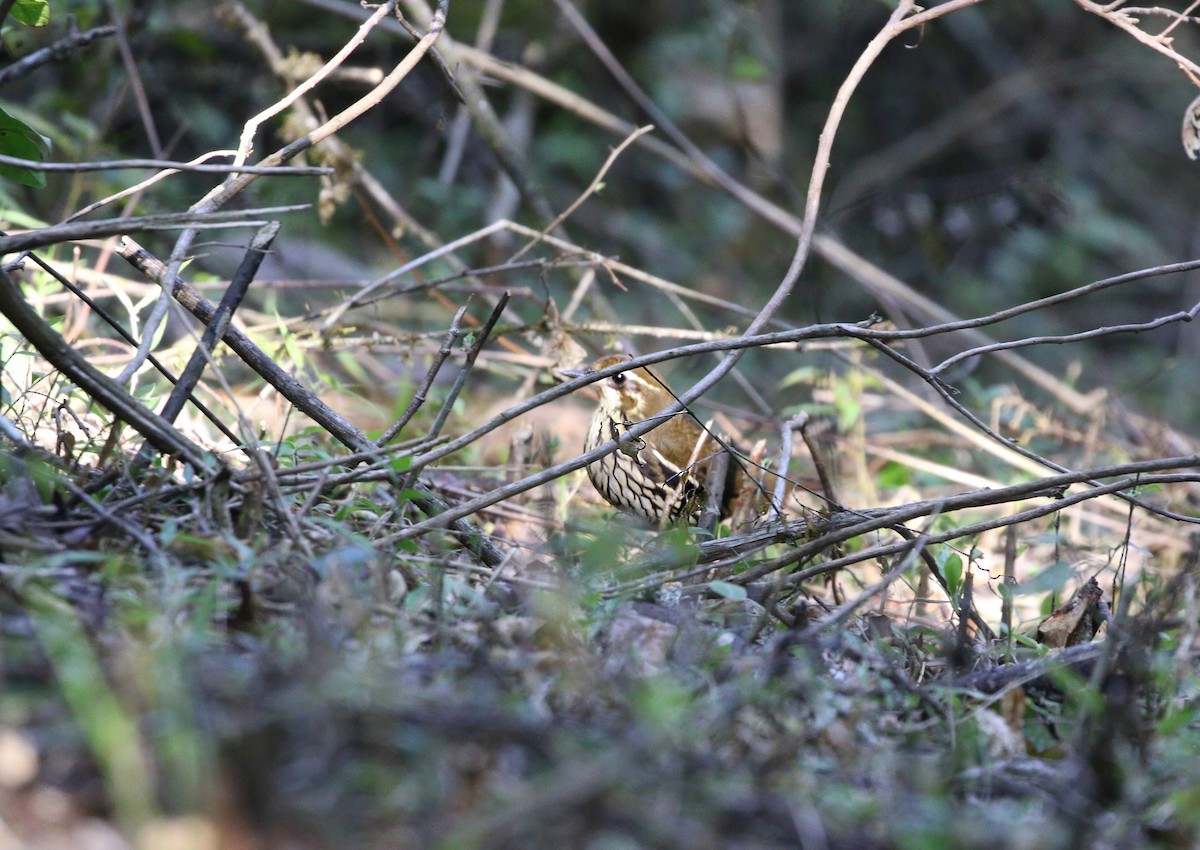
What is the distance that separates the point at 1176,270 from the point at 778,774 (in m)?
1.65

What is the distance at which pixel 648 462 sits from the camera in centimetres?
431

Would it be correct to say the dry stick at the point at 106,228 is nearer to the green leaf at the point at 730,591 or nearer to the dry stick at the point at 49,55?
the green leaf at the point at 730,591

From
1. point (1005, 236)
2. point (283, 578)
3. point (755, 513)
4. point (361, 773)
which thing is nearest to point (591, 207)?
point (1005, 236)

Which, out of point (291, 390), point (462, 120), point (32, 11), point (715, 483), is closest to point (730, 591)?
point (291, 390)

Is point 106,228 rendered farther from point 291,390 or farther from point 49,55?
point 49,55

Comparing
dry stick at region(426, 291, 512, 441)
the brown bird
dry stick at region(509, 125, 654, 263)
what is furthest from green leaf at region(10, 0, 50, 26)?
the brown bird

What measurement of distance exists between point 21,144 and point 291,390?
86 centimetres

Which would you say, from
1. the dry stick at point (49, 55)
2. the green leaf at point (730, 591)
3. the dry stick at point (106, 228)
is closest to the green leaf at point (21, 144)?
the dry stick at point (49, 55)

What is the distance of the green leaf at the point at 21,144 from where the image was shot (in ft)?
8.91

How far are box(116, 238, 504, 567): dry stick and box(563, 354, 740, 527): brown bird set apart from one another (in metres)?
1.25

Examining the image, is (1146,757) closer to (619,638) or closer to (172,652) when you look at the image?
(619,638)

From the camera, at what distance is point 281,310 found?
5992 mm

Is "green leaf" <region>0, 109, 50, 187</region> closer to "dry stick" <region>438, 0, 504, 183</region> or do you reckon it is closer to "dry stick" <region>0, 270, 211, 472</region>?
"dry stick" <region>0, 270, 211, 472</region>

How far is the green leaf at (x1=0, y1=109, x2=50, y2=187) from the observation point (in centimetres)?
272
